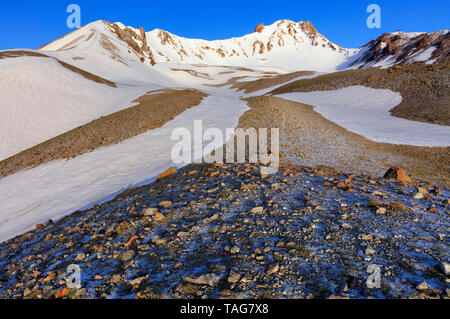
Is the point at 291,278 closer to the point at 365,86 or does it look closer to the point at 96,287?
the point at 96,287

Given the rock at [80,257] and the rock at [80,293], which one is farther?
the rock at [80,257]

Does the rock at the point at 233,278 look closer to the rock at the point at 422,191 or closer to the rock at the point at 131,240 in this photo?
the rock at the point at 131,240

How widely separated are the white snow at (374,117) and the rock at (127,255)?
2198 centimetres

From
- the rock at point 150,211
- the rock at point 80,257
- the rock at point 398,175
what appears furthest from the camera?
the rock at point 398,175

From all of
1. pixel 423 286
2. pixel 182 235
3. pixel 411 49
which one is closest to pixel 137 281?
pixel 182 235

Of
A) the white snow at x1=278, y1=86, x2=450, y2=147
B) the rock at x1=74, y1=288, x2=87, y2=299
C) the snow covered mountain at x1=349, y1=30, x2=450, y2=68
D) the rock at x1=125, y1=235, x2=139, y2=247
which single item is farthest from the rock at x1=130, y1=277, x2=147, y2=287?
the snow covered mountain at x1=349, y1=30, x2=450, y2=68

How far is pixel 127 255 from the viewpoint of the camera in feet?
16.5

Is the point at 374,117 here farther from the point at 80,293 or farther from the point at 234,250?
the point at 80,293

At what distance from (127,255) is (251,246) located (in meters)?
2.75

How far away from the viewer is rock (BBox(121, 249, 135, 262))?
494 cm

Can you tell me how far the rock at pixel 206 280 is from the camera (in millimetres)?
3922

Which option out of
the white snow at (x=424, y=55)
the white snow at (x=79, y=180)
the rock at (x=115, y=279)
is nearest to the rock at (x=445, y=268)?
the rock at (x=115, y=279)

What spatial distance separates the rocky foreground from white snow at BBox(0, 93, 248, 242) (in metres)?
3.64
